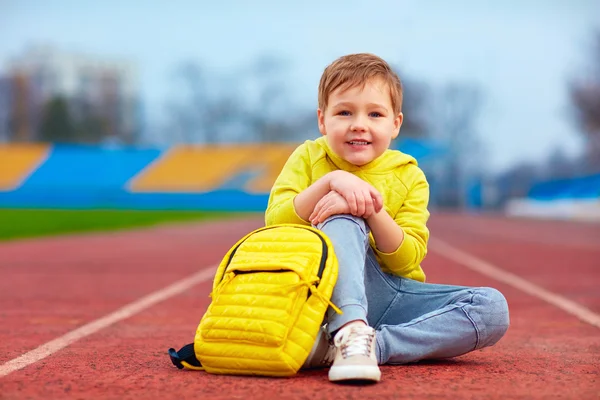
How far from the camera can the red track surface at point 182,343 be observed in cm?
285

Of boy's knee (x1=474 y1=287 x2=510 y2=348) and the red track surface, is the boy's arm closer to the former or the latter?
boy's knee (x1=474 y1=287 x2=510 y2=348)

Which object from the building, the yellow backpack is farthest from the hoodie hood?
the building

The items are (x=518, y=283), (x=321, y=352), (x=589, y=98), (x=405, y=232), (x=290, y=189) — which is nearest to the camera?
(x=321, y=352)

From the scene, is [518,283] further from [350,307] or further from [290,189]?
[350,307]

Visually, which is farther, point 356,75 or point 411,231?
point 411,231

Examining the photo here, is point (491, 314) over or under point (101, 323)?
over

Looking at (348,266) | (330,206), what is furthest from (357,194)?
(348,266)

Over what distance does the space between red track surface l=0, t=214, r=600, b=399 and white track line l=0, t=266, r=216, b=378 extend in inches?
2.2

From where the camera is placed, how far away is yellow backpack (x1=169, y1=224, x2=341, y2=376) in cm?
296

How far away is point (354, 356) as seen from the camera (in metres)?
2.87

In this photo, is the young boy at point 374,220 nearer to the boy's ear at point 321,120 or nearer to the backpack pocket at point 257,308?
the boy's ear at point 321,120

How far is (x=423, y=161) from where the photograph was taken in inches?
2216

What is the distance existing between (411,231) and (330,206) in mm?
420

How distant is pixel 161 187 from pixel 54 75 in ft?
190
